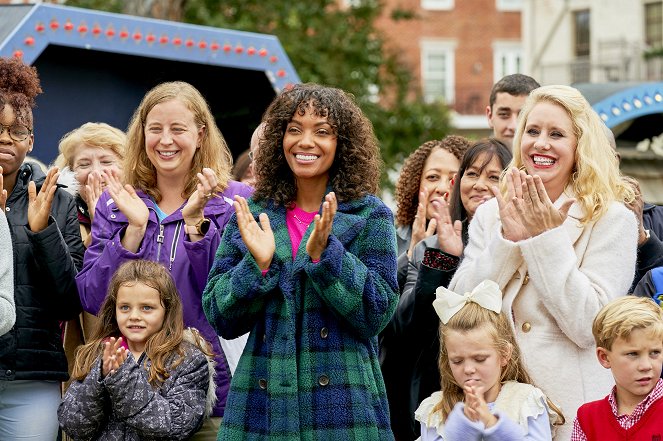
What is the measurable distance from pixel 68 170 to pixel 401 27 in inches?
1315

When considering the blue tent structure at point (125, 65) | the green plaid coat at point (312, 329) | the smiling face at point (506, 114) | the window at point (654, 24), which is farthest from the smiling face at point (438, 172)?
the window at point (654, 24)

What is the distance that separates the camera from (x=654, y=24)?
34.4m

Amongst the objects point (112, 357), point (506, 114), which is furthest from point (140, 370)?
point (506, 114)

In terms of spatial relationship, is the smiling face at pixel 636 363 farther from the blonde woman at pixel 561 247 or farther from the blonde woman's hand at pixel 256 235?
the blonde woman's hand at pixel 256 235

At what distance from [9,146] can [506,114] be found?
2.97 metres

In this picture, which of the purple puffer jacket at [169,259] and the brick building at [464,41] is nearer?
the purple puffer jacket at [169,259]

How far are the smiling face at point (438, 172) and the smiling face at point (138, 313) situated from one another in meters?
1.68

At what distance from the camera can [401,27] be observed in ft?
129

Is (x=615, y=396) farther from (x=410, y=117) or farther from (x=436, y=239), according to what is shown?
(x=410, y=117)

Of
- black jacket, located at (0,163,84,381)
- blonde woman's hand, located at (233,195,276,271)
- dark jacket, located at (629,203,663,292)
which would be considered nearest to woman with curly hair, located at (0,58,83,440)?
black jacket, located at (0,163,84,381)

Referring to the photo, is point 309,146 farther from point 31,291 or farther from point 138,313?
point 31,291

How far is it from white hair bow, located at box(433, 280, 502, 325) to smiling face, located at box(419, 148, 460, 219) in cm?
149

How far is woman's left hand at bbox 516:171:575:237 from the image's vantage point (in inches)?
183

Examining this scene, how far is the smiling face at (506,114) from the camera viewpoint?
708cm
